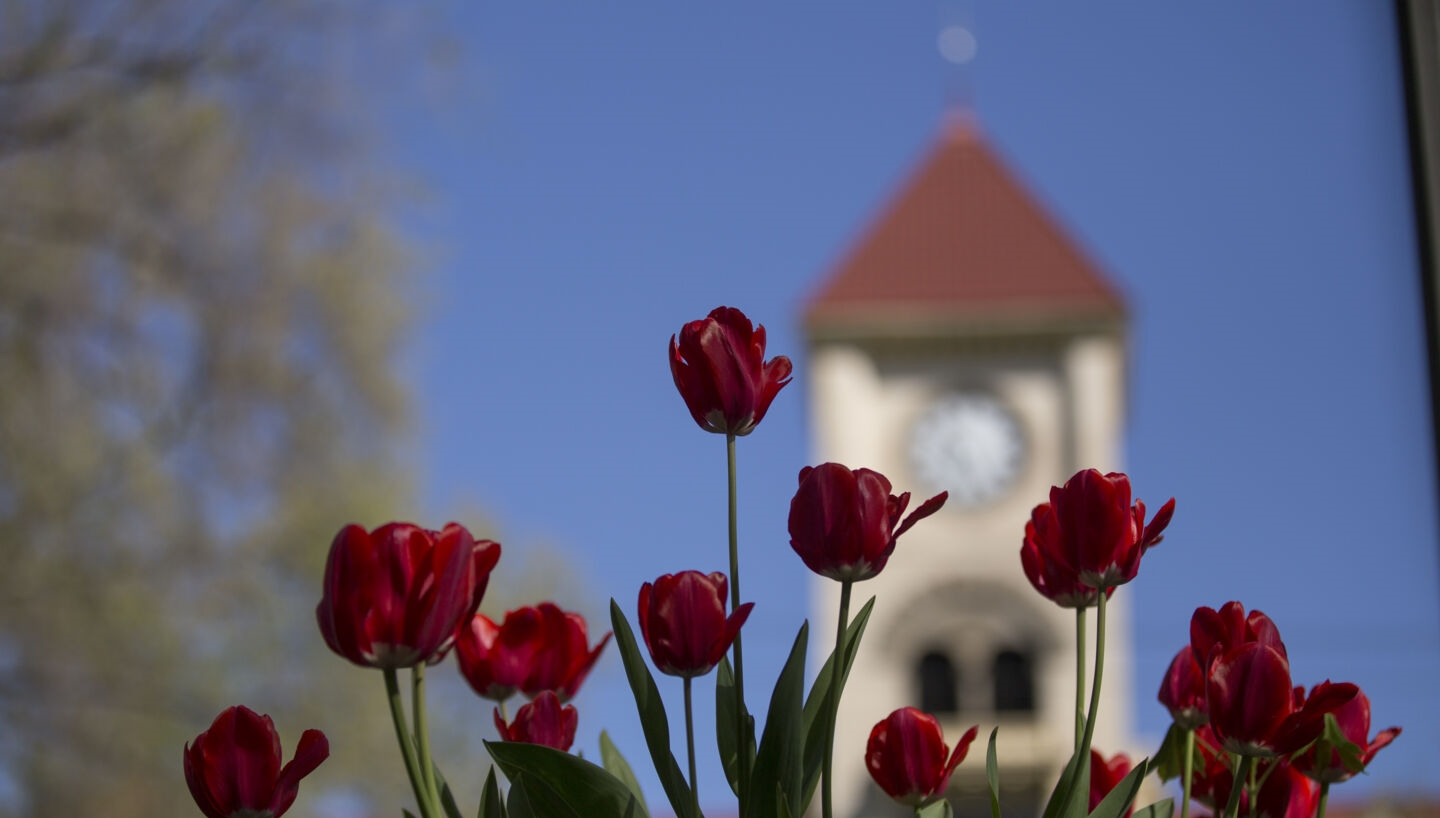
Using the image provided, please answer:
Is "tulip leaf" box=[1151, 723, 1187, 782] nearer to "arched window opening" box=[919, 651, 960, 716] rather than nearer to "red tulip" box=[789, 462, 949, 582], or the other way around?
"red tulip" box=[789, 462, 949, 582]

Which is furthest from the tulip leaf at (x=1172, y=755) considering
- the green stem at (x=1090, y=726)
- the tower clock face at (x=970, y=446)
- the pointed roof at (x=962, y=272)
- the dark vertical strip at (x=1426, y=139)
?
the tower clock face at (x=970, y=446)

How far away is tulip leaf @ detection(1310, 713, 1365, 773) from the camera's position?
588 mm

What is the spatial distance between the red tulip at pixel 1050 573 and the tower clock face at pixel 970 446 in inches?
653

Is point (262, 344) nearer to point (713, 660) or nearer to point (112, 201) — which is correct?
point (112, 201)

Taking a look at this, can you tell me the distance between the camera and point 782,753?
609 millimetres

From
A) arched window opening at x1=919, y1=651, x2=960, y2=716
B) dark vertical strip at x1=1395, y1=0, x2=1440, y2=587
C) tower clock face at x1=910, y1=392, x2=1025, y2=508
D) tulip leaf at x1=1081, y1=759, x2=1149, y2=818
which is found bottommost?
arched window opening at x1=919, y1=651, x2=960, y2=716

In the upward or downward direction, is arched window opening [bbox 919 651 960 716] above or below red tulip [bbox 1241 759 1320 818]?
below

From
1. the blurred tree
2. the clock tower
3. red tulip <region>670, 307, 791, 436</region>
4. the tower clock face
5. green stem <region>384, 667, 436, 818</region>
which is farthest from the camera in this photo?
the tower clock face

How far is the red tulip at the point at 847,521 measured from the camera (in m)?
0.61

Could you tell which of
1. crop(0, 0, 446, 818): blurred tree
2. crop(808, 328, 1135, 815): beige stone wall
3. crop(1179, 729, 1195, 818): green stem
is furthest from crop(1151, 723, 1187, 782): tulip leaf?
crop(808, 328, 1135, 815): beige stone wall

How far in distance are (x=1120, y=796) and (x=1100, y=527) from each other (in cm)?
9

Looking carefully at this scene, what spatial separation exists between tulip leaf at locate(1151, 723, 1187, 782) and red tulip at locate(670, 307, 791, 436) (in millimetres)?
212

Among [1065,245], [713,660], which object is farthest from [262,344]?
[1065,245]

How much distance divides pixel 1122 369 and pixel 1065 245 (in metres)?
1.53
